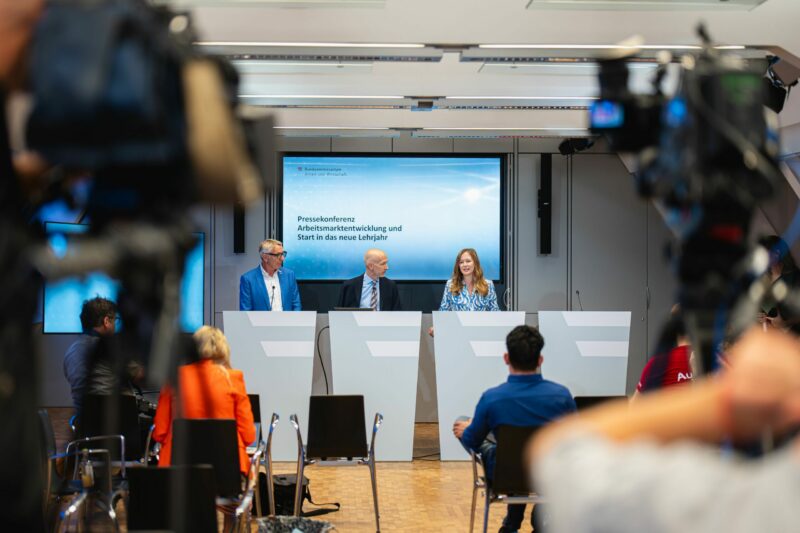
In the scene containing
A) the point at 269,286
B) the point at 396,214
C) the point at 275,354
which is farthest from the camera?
the point at 396,214

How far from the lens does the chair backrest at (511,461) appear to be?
13.5 ft

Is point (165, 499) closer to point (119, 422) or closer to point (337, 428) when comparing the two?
point (119, 422)

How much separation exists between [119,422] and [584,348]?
13.1 feet

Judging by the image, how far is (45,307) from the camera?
30.9 feet

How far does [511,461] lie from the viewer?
417 centimetres

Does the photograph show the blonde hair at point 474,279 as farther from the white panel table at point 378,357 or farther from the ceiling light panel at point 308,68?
the ceiling light panel at point 308,68

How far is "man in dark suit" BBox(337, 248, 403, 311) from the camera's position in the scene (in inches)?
320

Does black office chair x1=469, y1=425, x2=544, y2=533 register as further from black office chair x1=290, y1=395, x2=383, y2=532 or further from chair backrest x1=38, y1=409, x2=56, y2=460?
chair backrest x1=38, y1=409, x2=56, y2=460

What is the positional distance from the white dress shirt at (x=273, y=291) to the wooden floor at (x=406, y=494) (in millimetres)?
1423

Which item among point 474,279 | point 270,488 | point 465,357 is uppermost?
point 474,279

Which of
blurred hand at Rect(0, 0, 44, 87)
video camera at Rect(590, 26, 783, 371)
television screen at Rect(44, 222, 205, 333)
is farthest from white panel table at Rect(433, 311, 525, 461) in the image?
blurred hand at Rect(0, 0, 44, 87)

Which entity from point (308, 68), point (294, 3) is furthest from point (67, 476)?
point (308, 68)

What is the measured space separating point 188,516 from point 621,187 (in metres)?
8.70

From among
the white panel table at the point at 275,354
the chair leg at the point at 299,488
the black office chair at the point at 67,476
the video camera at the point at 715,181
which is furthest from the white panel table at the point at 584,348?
the video camera at the point at 715,181
